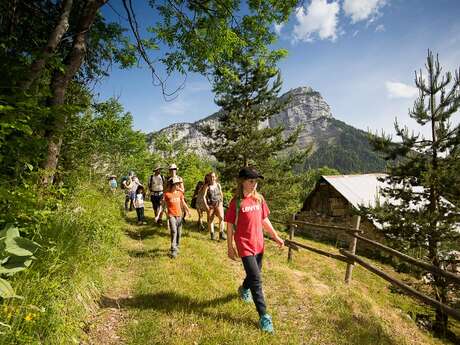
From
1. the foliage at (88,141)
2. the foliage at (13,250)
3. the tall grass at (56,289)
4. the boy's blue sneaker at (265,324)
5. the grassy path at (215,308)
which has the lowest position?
the grassy path at (215,308)

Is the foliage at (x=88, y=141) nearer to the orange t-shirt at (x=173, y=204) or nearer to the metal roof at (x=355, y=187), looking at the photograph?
the orange t-shirt at (x=173, y=204)

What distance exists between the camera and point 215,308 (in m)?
4.52

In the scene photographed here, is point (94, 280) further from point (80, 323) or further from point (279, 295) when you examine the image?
point (279, 295)

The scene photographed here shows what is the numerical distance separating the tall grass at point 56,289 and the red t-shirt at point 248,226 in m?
2.18

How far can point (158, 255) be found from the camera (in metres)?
7.21

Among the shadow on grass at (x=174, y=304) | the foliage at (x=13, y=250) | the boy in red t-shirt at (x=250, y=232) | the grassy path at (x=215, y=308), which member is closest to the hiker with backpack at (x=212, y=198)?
the grassy path at (x=215, y=308)

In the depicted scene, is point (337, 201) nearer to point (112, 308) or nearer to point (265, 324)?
point (265, 324)

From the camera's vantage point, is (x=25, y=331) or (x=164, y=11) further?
(x=164, y=11)

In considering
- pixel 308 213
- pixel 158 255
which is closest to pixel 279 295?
pixel 158 255

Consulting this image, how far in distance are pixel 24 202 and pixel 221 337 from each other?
282cm

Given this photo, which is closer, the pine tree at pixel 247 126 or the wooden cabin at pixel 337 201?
the pine tree at pixel 247 126

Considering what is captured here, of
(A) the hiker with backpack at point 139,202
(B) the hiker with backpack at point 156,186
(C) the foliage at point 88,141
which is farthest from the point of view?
(A) the hiker with backpack at point 139,202

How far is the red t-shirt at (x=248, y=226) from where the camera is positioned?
4.07 m

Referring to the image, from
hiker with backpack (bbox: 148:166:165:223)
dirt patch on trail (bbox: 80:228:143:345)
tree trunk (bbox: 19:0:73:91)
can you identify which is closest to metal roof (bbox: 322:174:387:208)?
hiker with backpack (bbox: 148:166:165:223)
